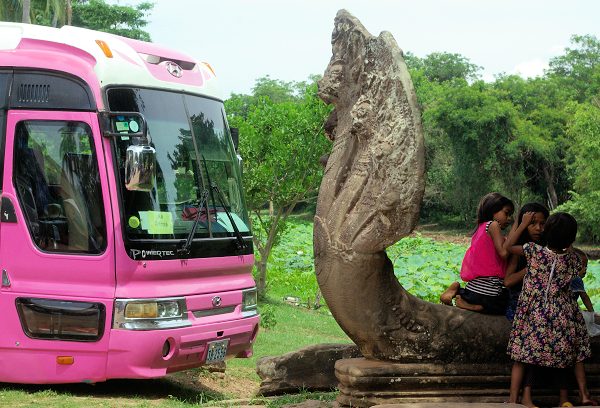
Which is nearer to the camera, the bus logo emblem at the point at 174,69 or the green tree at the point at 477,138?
→ the bus logo emblem at the point at 174,69

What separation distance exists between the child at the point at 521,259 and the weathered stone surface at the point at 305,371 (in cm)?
187

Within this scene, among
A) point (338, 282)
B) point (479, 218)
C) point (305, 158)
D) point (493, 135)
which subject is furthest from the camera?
point (493, 135)

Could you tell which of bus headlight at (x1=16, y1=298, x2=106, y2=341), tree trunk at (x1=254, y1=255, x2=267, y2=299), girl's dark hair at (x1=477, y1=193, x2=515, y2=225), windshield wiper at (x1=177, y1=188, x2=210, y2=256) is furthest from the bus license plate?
tree trunk at (x1=254, y1=255, x2=267, y2=299)

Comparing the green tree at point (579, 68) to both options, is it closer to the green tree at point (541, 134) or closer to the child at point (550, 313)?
the green tree at point (541, 134)

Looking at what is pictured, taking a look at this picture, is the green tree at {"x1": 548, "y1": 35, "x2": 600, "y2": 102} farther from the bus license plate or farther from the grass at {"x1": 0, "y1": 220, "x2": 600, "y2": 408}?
the bus license plate

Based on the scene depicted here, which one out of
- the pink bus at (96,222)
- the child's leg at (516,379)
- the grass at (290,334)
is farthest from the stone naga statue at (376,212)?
the grass at (290,334)

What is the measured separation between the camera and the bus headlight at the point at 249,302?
8.90 meters

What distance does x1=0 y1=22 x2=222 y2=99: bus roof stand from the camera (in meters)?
8.11

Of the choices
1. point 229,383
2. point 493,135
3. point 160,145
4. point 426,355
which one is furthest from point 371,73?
point 493,135

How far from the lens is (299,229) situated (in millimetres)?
43312

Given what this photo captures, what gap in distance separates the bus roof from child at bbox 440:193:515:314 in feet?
11.4

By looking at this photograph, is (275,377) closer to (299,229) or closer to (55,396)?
(55,396)

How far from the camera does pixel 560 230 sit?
19.6 ft

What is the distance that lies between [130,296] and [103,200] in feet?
2.83
